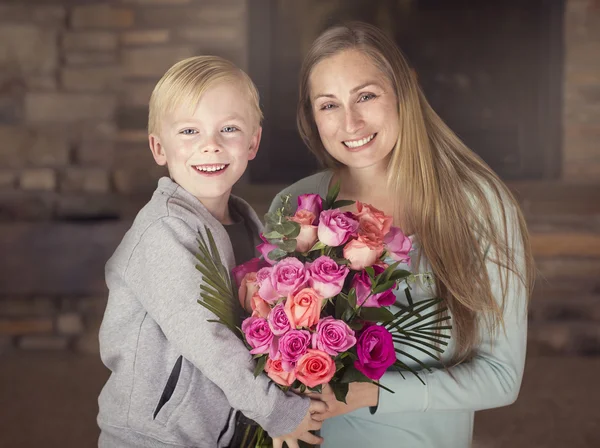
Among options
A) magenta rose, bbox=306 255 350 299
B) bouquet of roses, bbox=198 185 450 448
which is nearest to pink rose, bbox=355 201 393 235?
bouquet of roses, bbox=198 185 450 448

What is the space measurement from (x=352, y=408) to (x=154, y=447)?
366 mm

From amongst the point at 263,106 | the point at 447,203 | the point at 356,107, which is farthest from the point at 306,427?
the point at 263,106

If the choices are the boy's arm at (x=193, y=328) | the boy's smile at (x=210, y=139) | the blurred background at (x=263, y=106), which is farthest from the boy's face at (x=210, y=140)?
the blurred background at (x=263, y=106)

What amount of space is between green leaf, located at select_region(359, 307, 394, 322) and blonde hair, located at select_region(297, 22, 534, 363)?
0.87ft

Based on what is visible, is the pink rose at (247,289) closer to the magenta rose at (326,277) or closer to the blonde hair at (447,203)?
the magenta rose at (326,277)

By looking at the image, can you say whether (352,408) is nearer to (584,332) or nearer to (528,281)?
(528,281)

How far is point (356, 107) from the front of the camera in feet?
4.66

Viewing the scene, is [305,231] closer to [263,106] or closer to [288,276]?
[288,276]

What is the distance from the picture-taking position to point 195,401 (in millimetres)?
1200

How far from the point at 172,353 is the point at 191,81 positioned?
0.50 meters

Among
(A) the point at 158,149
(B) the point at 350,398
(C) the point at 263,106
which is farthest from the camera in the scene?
(C) the point at 263,106

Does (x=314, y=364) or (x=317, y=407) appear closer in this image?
(x=314, y=364)

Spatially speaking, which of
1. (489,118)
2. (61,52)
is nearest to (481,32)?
(489,118)

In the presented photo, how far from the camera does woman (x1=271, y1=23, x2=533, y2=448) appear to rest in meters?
1.36
